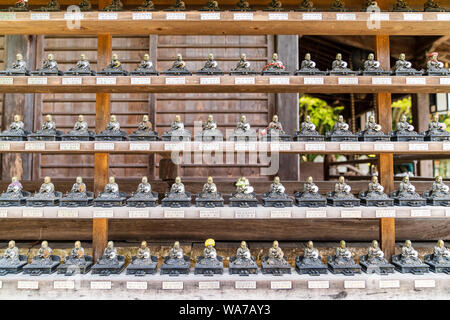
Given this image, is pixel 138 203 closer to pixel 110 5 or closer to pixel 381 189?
pixel 110 5

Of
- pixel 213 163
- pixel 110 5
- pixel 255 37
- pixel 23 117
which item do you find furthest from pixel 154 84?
pixel 23 117

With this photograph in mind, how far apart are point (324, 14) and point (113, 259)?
2.73 metres

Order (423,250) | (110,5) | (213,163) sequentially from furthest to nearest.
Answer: (213,163)
(423,250)
(110,5)

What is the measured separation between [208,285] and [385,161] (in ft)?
6.25

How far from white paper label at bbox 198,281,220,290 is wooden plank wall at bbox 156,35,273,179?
5.50ft

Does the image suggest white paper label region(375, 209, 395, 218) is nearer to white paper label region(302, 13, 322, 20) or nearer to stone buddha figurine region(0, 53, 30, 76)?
white paper label region(302, 13, 322, 20)

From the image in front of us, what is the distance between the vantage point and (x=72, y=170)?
369 centimetres

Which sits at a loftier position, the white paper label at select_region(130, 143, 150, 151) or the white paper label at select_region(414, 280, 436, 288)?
the white paper label at select_region(130, 143, 150, 151)

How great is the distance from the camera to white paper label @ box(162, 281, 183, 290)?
7.07ft

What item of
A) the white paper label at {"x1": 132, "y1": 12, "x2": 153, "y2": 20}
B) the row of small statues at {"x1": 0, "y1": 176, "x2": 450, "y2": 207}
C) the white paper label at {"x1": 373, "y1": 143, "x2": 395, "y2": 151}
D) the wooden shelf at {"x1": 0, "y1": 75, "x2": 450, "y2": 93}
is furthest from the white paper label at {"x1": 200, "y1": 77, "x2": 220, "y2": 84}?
the white paper label at {"x1": 373, "y1": 143, "x2": 395, "y2": 151}

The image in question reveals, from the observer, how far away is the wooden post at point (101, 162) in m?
2.45

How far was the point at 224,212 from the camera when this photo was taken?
2.27 meters

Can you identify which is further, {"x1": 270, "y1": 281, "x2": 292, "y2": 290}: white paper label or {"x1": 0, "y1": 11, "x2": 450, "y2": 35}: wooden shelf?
{"x1": 0, "y1": 11, "x2": 450, "y2": 35}: wooden shelf

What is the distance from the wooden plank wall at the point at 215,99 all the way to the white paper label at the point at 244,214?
4.72 feet
